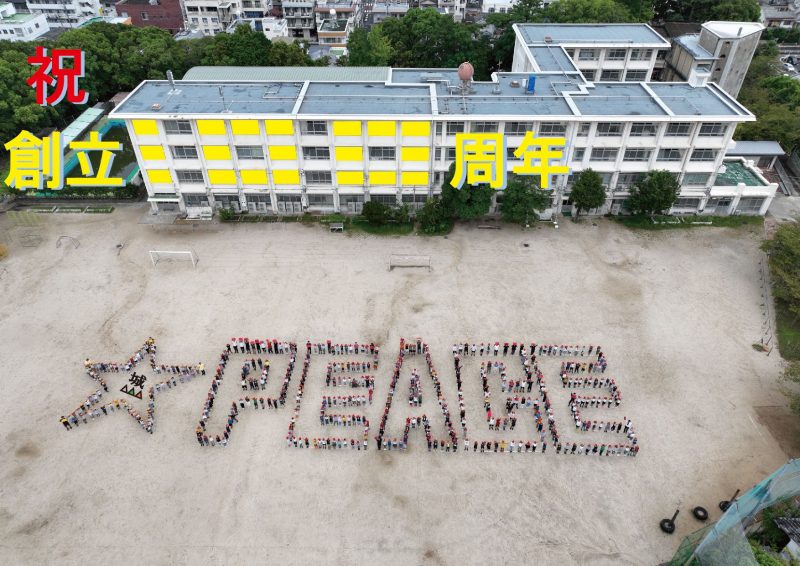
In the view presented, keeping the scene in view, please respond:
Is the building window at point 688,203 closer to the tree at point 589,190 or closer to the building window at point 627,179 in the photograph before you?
the building window at point 627,179

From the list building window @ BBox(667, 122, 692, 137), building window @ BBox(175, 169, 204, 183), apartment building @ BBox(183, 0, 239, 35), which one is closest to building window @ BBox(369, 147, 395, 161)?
building window @ BBox(175, 169, 204, 183)

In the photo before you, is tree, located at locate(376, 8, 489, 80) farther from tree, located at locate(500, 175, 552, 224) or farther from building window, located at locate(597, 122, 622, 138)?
tree, located at locate(500, 175, 552, 224)

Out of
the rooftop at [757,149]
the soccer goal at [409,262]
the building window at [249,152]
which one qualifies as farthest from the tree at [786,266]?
the building window at [249,152]

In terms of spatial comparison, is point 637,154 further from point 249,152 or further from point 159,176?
point 159,176

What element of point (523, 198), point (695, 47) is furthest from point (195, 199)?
point (695, 47)

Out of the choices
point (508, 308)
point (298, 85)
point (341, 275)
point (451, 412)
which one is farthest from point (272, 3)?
point (451, 412)

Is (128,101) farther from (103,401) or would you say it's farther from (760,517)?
(760,517)
